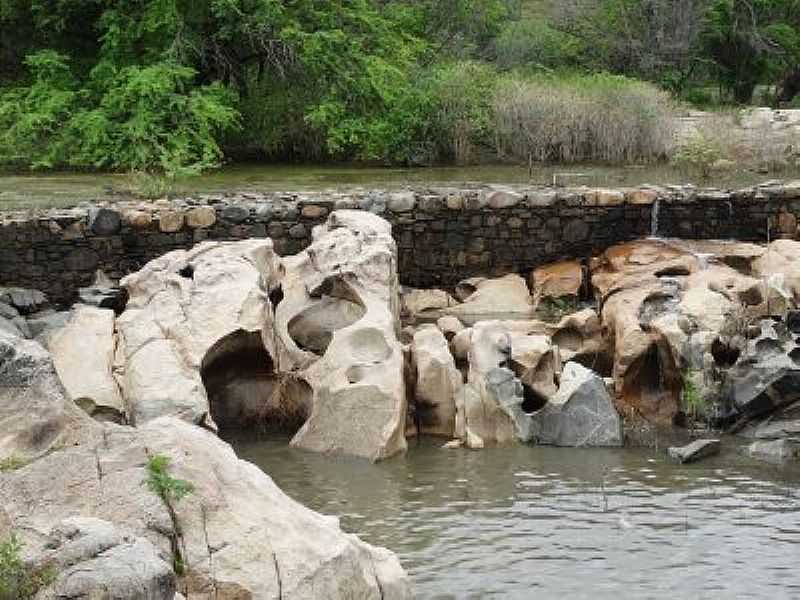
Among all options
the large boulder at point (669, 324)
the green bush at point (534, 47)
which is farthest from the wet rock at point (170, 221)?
the green bush at point (534, 47)

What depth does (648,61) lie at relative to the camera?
30.8 metres

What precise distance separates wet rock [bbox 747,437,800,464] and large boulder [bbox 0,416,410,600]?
4873mm

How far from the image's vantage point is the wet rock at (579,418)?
962 cm

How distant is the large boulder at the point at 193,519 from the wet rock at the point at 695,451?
4.42 metres

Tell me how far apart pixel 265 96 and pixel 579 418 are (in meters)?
13.5

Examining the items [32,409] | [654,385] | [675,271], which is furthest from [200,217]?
[32,409]

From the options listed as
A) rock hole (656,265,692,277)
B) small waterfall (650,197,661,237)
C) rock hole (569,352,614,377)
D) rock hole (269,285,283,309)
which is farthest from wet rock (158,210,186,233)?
small waterfall (650,197,661,237)

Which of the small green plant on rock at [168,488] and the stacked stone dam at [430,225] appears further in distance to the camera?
the stacked stone dam at [430,225]

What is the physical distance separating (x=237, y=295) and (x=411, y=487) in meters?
2.41

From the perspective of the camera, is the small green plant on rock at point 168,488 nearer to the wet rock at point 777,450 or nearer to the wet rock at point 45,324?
the wet rock at point 45,324

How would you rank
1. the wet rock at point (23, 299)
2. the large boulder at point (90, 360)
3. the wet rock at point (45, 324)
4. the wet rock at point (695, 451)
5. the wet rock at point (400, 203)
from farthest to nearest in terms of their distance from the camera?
the wet rock at point (400, 203), the wet rock at point (23, 299), the wet rock at point (45, 324), the wet rock at point (695, 451), the large boulder at point (90, 360)

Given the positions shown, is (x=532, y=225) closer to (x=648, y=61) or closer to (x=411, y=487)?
(x=411, y=487)

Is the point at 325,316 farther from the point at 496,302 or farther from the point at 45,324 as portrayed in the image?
the point at 496,302

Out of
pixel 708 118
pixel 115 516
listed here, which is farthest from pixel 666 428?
pixel 708 118
